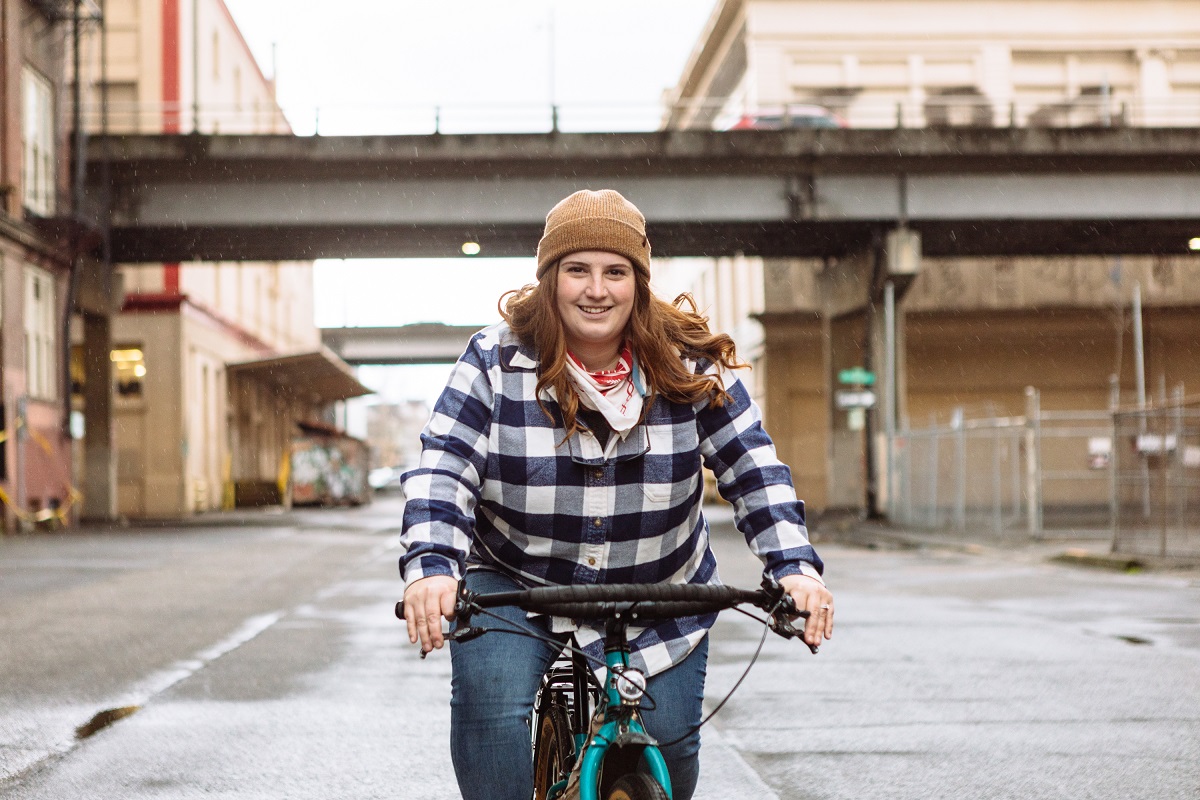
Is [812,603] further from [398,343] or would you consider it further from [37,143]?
[398,343]

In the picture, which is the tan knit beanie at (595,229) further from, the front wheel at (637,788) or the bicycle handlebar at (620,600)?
the front wheel at (637,788)

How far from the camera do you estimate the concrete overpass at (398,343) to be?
228ft

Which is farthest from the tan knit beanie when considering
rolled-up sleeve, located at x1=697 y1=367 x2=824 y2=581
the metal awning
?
the metal awning

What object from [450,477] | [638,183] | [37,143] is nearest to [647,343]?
[450,477]

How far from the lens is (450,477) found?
3.20 m

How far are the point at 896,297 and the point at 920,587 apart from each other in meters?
20.0

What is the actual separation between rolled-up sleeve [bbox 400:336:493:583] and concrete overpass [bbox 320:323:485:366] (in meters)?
64.7

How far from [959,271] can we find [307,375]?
79.8 feet

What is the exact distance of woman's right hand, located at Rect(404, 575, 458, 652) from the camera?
9.60 ft

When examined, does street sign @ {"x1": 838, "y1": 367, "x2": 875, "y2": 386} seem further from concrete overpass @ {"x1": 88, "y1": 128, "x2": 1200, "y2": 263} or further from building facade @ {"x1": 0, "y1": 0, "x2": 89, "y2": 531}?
building facade @ {"x1": 0, "y1": 0, "x2": 89, "y2": 531}

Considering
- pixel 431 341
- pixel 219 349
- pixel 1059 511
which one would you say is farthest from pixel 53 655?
pixel 431 341

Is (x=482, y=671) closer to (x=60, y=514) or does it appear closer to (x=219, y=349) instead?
(x=60, y=514)

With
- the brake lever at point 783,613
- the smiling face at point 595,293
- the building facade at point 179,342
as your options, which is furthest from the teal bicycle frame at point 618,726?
the building facade at point 179,342

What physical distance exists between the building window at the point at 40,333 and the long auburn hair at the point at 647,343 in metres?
28.2
